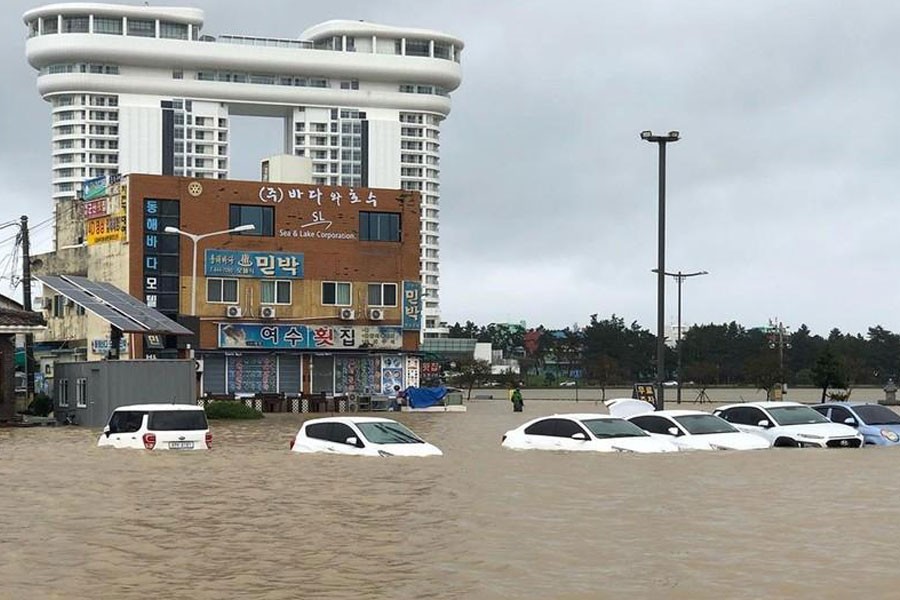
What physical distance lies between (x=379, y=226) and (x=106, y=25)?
403 ft

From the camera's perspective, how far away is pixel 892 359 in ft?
602

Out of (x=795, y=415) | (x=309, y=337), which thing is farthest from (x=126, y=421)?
(x=309, y=337)

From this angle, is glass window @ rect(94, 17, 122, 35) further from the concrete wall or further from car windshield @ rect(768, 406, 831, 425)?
car windshield @ rect(768, 406, 831, 425)

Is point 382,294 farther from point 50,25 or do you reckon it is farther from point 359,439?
point 50,25

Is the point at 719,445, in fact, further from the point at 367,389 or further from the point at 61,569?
the point at 367,389

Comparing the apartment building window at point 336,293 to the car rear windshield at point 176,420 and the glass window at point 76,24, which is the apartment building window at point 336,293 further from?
the glass window at point 76,24

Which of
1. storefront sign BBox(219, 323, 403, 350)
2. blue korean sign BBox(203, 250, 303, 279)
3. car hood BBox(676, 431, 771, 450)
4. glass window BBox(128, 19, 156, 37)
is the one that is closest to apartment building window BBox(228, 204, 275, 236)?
blue korean sign BBox(203, 250, 303, 279)

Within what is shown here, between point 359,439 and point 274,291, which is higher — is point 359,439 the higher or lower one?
the lower one

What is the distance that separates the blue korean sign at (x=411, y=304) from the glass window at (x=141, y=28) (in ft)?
409

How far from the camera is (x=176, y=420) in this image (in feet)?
116

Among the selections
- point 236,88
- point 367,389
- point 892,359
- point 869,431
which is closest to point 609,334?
point 892,359

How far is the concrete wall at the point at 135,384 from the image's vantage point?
5397 centimetres

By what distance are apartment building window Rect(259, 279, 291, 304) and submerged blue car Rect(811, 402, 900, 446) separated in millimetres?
42661

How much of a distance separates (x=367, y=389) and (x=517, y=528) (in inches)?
2372
